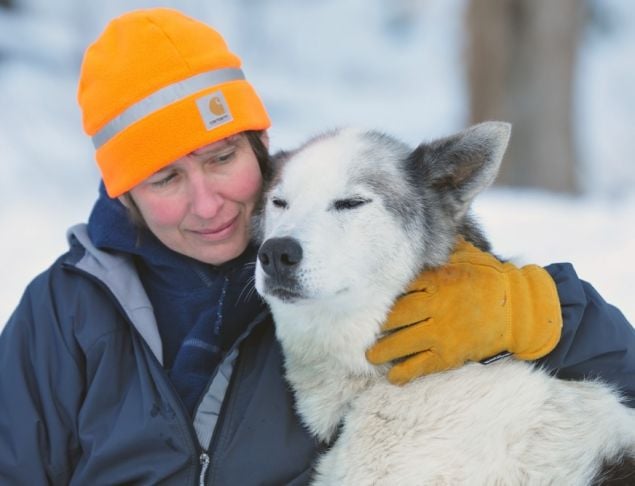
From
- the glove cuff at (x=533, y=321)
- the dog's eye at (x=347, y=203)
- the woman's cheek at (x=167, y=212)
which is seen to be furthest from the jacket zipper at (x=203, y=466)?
the glove cuff at (x=533, y=321)

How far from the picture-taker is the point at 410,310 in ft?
7.93

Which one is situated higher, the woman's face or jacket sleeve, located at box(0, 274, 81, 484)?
the woman's face

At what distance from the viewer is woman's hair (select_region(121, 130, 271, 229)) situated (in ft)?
8.90

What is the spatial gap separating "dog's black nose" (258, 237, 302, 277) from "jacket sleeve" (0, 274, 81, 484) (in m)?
0.76

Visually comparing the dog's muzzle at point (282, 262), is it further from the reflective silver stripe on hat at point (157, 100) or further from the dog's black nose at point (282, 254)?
the reflective silver stripe on hat at point (157, 100)

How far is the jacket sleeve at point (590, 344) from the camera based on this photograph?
247 cm

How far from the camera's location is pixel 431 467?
225 cm

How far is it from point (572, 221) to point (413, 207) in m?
3.67

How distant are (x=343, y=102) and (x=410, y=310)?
1526 centimetres

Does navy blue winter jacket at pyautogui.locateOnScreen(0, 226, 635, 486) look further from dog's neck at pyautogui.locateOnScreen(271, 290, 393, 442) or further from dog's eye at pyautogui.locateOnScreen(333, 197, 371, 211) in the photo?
dog's eye at pyautogui.locateOnScreen(333, 197, 371, 211)

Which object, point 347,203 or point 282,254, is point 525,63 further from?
point 282,254

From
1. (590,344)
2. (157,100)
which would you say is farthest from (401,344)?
(157,100)

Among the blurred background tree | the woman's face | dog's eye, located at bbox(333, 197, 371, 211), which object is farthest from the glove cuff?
the blurred background tree

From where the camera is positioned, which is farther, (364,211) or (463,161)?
(463,161)
